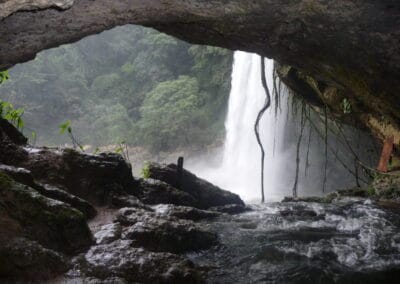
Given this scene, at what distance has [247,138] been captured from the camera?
23.9 meters

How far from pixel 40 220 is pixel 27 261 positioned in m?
0.61

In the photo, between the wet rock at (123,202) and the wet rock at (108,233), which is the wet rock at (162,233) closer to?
the wet rock at (108,233)

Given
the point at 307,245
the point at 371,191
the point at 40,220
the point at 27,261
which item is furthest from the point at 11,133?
the point at 371,191

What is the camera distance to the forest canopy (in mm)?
27859

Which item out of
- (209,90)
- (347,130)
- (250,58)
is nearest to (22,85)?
(209,90)

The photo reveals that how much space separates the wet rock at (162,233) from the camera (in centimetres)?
486

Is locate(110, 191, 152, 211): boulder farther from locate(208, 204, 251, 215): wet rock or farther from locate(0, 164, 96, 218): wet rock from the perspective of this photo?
locate(208, 204, 251, 215): wet rock

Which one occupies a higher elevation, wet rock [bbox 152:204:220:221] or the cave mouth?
the cave mouth

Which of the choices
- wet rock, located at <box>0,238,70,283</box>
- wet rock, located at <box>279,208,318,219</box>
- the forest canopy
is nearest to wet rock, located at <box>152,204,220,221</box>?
wet rock, located at <box>279,208,318,219</box>

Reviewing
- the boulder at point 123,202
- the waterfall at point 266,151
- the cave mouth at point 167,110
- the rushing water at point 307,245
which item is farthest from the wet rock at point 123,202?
the cave mouth at point 167,110

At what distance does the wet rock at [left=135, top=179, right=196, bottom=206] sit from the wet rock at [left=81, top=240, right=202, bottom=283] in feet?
9.71

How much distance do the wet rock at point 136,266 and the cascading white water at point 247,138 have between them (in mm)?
15836

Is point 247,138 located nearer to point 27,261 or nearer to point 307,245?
point 307,245

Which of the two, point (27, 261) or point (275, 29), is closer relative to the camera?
point (27, 261)
